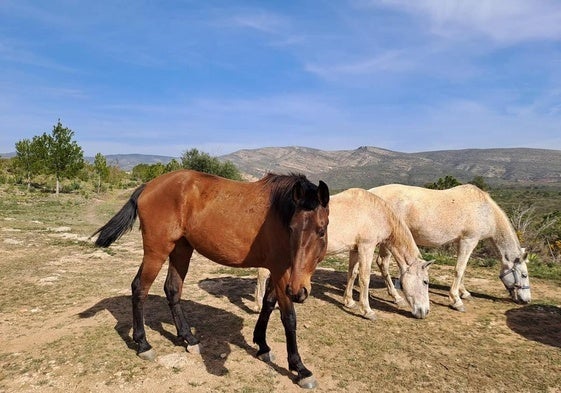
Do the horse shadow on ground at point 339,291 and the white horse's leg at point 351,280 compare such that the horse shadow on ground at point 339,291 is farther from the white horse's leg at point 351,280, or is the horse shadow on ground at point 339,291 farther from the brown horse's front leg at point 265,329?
the brown horse's front leg at point 265,329

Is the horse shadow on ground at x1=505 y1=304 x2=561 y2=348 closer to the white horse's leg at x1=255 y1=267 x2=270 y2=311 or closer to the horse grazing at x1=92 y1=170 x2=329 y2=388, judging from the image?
the horse grazing at x1=92 y1=170 x2=329 y2=388

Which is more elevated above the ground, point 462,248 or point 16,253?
point 462,248

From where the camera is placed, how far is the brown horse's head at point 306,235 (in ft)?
11.6

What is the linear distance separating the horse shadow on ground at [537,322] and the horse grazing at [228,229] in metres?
4.00

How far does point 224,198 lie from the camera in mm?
4719

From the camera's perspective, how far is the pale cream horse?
20.3ft

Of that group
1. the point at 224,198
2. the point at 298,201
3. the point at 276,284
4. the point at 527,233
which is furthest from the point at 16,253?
the point at 527,233

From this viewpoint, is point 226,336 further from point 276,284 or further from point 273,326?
point 276,284

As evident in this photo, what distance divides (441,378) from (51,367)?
478cm

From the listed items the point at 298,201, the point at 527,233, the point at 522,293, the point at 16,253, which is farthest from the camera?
the point at 527,233

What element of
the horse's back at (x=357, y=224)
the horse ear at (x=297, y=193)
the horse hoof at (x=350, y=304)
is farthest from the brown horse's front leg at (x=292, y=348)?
the horse hoof at (x=350, y=304)

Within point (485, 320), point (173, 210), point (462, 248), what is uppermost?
point (173, 210)

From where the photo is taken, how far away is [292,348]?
4.30 metres

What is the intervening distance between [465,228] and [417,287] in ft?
5.83
